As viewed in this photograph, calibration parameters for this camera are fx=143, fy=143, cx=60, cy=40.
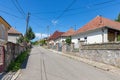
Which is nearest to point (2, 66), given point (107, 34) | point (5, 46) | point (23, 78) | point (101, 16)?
point (5, 46)

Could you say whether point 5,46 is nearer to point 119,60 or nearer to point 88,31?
point 119,60

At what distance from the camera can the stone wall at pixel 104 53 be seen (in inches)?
434

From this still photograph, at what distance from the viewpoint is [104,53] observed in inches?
503

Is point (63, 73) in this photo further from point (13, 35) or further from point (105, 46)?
point (13, 35)

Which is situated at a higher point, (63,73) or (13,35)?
(13,35)

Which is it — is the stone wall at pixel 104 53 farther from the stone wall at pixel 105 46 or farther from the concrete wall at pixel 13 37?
the concrete wall at pixel 13 37

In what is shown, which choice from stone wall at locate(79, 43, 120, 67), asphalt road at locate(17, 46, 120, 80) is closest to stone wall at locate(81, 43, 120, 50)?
stone wall at locate(79, 43, 120, 67)

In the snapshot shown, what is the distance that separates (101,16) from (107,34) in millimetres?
6879

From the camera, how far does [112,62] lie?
1141 cm

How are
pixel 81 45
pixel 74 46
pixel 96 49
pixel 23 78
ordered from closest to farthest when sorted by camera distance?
pixel 23 78 → pixel 96 49 → pixel 81 45 → pixel 74 46

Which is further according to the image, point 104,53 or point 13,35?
point 13,35

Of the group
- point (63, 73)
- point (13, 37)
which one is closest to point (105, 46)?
point (63, 73)

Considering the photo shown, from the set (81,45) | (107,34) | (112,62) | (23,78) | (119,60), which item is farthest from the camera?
(107,34)

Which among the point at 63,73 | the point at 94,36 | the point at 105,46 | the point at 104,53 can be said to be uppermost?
the point at 94,36
